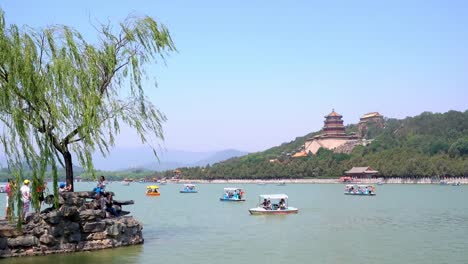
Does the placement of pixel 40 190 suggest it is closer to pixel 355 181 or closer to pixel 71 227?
pixel 71 227

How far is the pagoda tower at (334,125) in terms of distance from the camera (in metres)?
147

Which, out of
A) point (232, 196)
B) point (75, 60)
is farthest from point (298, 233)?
point (232, 196)

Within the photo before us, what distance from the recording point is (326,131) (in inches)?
5910

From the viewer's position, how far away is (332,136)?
14712 cm

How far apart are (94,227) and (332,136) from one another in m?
134

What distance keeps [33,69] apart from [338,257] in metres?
10.3

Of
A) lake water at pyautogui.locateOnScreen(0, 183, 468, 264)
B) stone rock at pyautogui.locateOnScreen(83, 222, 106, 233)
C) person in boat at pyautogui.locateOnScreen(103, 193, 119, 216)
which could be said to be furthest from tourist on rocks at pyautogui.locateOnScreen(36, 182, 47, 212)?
person in boat at pyautogui.locateOnScreen(103, 193, 119, 216)

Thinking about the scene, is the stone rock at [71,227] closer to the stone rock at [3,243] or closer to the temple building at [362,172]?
the stone rock at [3,243]

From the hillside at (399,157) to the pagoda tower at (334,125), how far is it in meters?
10.7

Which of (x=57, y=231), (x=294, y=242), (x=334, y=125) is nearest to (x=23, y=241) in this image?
(x=57, y=231)

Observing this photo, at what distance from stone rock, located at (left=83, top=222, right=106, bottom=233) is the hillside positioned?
297ft

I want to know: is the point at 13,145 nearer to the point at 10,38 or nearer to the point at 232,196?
the point at 10,38

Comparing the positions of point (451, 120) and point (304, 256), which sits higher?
point (451, 120)

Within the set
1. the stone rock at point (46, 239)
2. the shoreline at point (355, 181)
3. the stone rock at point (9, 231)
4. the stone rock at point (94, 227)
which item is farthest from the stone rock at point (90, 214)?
the shoreline at point (355, 181)
